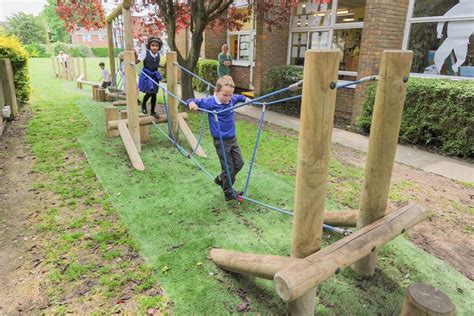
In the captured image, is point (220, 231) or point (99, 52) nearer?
point (220, 231)

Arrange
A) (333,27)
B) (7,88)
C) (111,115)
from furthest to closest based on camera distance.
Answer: (333,27)
(7,88)
(111,115)

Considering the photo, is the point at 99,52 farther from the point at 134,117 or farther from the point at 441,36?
the point at 441,36

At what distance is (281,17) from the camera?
9453 mm

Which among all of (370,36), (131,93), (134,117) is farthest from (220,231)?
(370,36)

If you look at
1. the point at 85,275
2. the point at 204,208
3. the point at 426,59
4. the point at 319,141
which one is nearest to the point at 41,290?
the point at 85,275

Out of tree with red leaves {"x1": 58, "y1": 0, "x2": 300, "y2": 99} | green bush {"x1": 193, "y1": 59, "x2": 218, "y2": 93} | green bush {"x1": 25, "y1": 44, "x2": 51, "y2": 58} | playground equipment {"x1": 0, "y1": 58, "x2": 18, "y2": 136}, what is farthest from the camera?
green bush {"x1": 25, "y1": 44, "x2": 51, "y2": 58}

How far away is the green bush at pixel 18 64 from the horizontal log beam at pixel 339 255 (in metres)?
9.07

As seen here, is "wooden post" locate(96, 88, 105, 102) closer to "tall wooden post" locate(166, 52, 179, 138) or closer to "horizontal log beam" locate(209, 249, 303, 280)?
"tall wooden post" locate(166, 52, 179, 138)

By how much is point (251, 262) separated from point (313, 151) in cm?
93

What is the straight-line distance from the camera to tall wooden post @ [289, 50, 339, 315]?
5.76ft

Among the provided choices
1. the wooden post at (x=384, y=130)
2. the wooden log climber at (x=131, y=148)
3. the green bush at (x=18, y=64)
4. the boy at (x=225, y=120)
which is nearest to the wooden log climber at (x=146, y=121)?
the wooden log climber at (x=131, y=148)

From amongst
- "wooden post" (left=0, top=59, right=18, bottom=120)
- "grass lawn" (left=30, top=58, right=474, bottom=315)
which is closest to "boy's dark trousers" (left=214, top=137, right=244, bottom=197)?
"grass lawn" (left=30, top=58, right=474, bottom=315)

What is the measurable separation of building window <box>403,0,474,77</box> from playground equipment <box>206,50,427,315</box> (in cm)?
566

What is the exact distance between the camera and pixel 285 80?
31.3 feet
